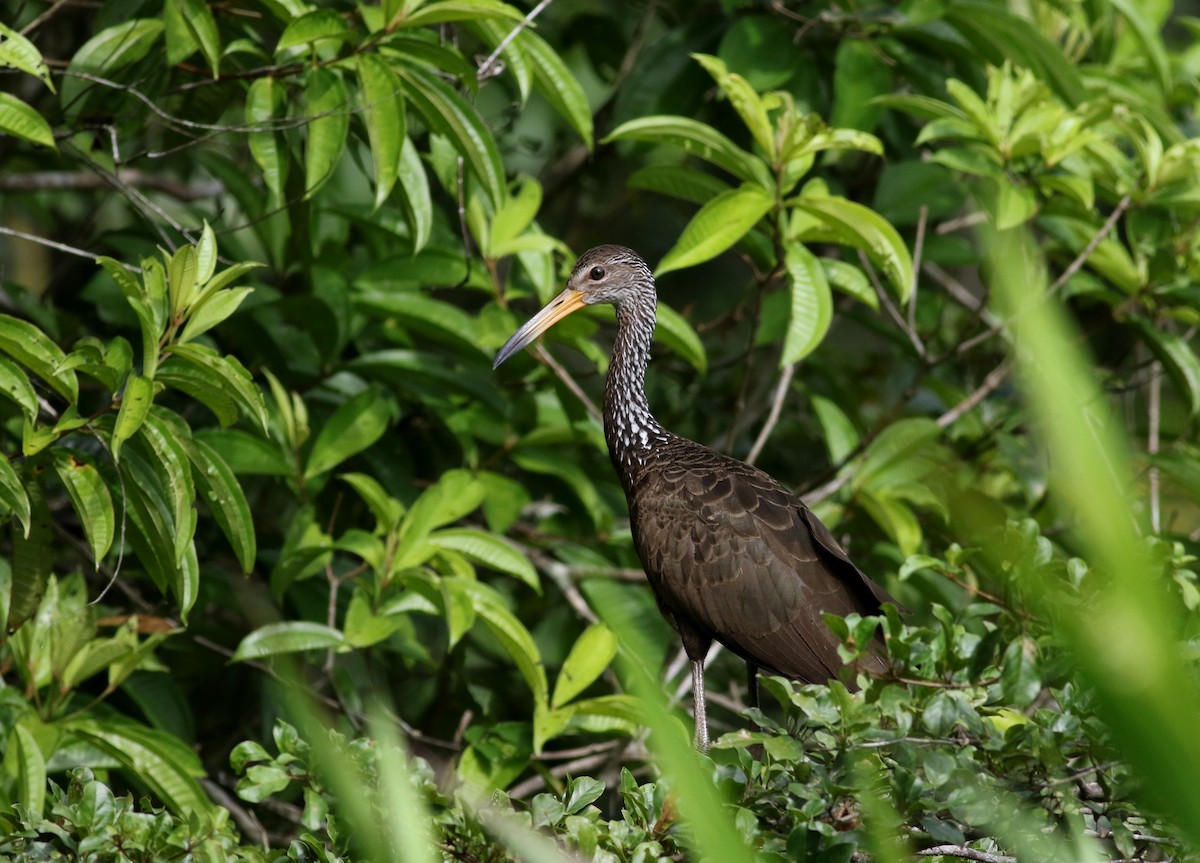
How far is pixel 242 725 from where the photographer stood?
5.41m

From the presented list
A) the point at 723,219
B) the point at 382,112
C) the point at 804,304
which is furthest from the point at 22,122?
the point at 804,304

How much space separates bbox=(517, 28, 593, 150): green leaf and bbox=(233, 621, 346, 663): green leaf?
6.06 feet

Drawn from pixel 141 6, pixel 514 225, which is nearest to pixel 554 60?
pixel 514 225

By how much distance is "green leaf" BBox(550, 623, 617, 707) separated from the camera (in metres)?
4.26

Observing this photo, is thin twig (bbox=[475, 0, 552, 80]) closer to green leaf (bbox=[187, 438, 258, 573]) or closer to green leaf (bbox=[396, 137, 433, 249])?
green leaf (bbox=[396, 137, 433, 249])

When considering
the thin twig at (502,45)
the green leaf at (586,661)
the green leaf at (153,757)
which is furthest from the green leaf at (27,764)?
the thin twig at (502,45)

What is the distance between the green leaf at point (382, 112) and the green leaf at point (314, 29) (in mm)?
112

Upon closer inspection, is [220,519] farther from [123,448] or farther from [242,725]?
[242,725]

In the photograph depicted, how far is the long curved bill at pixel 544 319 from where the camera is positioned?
179 inches

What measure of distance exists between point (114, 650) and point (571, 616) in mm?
2173

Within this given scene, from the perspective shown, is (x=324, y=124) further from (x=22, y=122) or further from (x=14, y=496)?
(x=14, y=496)

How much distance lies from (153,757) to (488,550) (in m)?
1.23

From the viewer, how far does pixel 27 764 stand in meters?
3.61

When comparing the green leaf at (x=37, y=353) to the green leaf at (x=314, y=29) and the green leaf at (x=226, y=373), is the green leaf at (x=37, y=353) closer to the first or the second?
the green leaf at (x=226, y=373)
